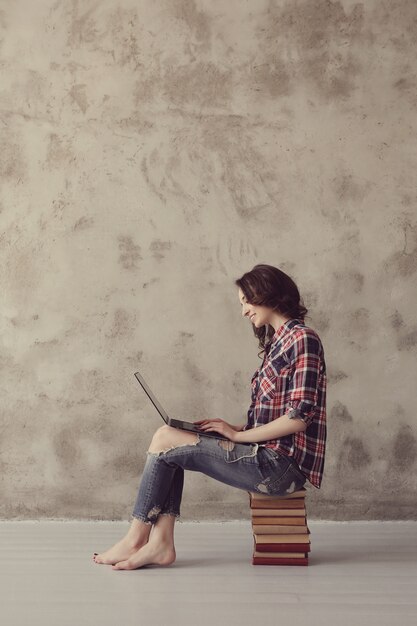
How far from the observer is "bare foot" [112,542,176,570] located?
3.09 metres

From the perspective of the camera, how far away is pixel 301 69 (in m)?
4.21

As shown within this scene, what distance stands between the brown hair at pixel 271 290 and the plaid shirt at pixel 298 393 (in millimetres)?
59

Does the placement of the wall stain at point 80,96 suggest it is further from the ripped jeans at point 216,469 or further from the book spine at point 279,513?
the book spine at point 279,513

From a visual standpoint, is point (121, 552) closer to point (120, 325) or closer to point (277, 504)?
point (277, 504)

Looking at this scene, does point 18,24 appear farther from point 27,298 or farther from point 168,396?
point 168,396

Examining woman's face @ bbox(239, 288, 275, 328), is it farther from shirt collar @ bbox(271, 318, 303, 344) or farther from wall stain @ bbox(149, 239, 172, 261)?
wall stain @ bbox(149, 239, 172, 261)

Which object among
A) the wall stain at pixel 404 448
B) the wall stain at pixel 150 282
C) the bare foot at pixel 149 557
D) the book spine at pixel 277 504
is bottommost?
the bare foot at pixel 149 557

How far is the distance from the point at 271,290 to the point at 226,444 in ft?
2.00

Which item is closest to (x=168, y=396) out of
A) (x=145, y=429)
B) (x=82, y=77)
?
(x=145, y=429)

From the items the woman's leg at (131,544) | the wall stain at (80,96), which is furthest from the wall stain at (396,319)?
the wall stain at (80,96)

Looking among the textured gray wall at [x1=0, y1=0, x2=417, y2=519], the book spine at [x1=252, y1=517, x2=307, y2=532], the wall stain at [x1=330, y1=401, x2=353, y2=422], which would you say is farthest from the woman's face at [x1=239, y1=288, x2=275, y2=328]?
the wall stain at [x1=330, y1=401, x2=353, y2=422]

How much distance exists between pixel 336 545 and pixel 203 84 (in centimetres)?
227

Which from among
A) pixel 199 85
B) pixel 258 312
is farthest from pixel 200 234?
pixel 258 312

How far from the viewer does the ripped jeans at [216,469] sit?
314cm
